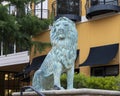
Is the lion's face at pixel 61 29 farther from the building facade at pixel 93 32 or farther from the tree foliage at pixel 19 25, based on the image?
the building facade at pixel 93 32

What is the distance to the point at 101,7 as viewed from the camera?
24828mm

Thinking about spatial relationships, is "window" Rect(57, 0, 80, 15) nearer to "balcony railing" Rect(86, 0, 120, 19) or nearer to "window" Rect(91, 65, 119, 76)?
"balcony railing" Rect(86, 0, 120, 19)

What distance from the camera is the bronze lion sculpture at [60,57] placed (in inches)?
423

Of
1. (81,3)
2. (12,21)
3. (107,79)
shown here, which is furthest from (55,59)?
(81,3)

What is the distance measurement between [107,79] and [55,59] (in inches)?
338

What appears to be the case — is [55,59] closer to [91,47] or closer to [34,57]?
[91,47]

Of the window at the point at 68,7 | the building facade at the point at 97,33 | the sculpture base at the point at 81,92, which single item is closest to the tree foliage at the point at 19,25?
the building facade at the point at 97,33

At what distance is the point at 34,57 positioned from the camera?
30.8m

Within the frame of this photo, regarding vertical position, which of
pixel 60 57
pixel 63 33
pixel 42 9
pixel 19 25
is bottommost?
pixel 19 25

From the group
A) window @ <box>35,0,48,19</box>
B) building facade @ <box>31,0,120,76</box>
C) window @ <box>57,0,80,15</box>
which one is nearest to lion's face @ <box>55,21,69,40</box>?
building facade @ <box>31,0,120,76</box>

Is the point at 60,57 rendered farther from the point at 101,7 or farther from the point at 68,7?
the point at 68,7

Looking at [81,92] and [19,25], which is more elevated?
[19,25]

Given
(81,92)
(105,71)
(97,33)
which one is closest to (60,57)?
(81,92)

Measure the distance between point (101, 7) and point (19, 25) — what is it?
5.22 m
